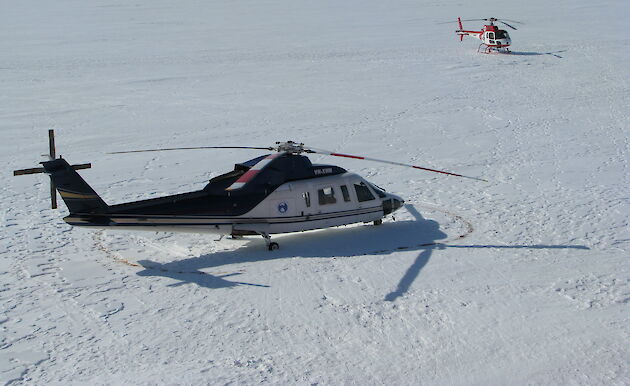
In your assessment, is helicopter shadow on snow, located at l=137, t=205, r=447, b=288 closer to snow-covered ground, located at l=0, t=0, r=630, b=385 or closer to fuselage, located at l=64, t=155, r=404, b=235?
snow-covered ground, located at l=0, t=0, r=630, b=385

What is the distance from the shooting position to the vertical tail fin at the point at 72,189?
12.5m

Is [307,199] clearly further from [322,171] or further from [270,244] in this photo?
[270,244]

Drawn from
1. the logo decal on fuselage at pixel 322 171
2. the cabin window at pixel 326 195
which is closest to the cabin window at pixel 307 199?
the cabin window at pixel 326 195

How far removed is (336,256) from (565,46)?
107 ft

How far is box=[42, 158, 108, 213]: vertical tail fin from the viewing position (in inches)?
494

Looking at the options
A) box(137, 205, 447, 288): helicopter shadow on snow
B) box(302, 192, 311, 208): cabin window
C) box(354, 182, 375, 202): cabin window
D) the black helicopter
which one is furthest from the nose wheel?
box(354, 182, 375, 202): cabin window

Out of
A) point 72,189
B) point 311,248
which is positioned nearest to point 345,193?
point 311,248

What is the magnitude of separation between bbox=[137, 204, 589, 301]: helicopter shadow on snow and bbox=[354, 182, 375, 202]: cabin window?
2.59ft

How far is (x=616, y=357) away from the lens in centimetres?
994

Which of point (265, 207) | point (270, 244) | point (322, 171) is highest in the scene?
point (322, 171)

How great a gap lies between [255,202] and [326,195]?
1.54 m

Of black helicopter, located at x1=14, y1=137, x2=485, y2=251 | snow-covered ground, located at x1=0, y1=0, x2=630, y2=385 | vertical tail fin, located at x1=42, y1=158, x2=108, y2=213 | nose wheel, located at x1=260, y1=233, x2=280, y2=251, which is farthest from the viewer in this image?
nose wheel, located at x1=260, y1=233, x2=280, y2=251

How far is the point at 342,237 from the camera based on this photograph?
14.8m

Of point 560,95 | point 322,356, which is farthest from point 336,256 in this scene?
point 560,95
